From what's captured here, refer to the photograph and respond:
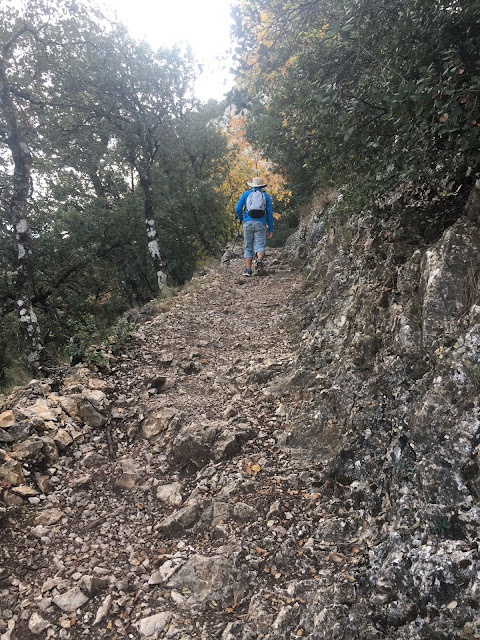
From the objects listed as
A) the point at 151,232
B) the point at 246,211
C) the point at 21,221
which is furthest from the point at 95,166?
the point at 246,211

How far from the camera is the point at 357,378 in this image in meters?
4.20

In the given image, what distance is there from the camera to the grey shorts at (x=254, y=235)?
11.3 m

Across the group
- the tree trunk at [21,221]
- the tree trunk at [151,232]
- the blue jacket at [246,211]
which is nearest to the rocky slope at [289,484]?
the tree trunk at [21,221]

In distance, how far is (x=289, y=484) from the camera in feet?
12.3

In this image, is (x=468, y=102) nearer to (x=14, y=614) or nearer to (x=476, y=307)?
(x=476, y=307)

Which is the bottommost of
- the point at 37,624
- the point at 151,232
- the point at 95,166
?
the point at 37,624

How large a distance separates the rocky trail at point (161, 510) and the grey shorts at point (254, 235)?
5.74 m

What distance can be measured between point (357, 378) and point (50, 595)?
3.64 metres

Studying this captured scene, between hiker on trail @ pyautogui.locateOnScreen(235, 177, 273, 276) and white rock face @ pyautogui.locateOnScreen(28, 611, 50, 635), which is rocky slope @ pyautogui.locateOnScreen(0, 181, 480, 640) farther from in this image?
hiker on trail @ pyautogui.locateOnScreen(235, 177, 273, 276)

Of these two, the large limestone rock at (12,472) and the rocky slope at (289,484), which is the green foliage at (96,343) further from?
the large limestone rock at (12,472)

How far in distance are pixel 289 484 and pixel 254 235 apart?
9.04 metres

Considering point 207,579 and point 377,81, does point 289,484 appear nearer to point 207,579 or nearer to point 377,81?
point 207,579

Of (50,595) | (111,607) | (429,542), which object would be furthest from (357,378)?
(50,595)

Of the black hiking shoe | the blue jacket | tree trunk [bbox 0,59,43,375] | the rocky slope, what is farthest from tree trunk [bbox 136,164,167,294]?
the rocky slope
